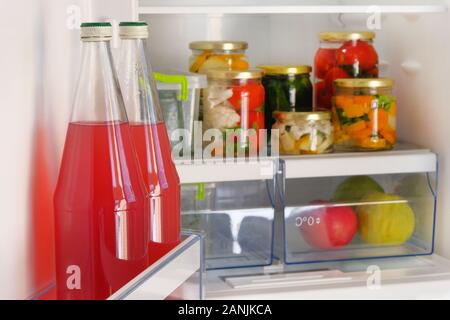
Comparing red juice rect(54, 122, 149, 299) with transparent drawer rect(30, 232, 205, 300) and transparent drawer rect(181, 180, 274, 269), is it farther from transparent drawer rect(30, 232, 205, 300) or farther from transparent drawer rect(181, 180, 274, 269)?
transparent drawer rect(181, 180, 274, 269)

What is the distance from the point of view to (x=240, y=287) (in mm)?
1439

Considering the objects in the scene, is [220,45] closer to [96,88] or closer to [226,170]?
[226,170]

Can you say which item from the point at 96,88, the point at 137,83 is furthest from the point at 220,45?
the point at 96,88

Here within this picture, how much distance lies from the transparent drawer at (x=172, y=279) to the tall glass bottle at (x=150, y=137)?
0.03 metres

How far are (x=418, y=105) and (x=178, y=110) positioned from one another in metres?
0.52

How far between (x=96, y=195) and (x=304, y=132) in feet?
2.86

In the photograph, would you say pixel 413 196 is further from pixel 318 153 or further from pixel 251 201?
pixel 251 201

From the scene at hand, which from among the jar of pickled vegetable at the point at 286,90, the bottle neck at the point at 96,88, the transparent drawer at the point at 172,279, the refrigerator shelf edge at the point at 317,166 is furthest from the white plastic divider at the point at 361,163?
the bottle neck at the point at 96,88

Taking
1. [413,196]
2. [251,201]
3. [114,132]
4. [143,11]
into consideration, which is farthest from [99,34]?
[413,196]

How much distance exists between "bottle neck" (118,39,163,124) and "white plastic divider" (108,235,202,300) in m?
0.14

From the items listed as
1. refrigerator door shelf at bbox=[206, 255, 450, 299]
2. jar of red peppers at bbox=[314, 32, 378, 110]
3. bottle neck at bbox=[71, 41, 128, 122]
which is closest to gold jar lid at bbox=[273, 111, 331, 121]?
jar of red peppers at bbox=[314, 32, 378, 110]

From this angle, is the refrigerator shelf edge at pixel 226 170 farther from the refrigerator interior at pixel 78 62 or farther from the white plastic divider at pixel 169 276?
the white plastic divider at pixel 169 276

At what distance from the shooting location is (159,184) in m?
0.81

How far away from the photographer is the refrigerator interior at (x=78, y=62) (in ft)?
2.23
